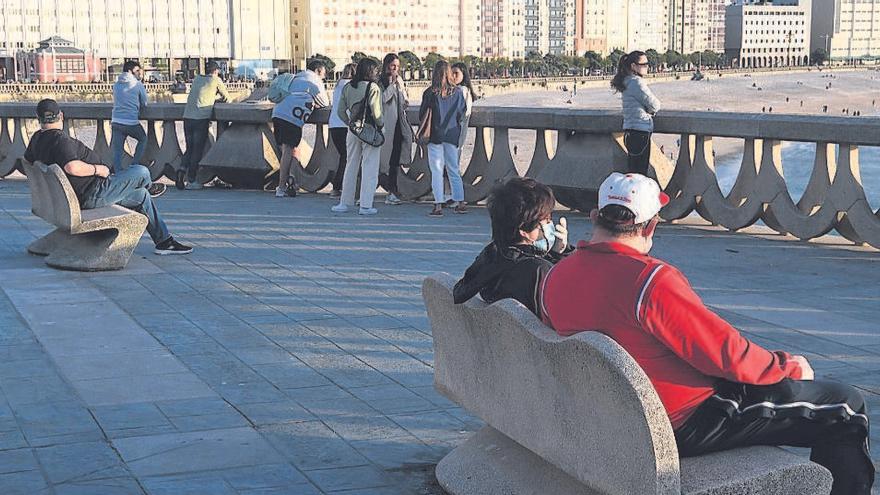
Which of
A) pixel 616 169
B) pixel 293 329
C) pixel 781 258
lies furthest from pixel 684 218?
pixel 293 329

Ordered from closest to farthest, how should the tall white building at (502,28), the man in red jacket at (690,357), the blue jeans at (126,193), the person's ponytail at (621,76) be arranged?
the man in red jacket at (690,357)
the blue jeans at (126,193)
the person's ponytail at (621,76)
the tall white building at (502,28)

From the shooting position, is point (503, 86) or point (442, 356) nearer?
point (442, 356)

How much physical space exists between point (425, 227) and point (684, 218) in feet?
8.03

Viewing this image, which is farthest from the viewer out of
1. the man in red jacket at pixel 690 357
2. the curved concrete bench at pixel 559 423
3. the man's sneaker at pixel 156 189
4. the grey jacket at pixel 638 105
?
the grey jacket at pixel 638 105

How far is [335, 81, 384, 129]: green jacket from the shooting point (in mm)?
13336

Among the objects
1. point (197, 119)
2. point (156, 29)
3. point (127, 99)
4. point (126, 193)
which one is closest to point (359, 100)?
point (126, 193)

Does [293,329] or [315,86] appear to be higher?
[315,86]

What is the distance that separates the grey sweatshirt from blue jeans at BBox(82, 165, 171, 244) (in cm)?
636

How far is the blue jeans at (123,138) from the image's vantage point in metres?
16.9

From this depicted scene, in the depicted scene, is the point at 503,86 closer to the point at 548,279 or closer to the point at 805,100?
the point at 805,100

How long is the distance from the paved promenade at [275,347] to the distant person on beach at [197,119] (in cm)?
409

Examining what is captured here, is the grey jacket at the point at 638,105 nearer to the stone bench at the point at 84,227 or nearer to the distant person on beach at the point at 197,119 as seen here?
the stone bench at the point at 84,227

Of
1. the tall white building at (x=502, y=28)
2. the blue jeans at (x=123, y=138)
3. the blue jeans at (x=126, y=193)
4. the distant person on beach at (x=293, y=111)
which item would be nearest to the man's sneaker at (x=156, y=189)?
the blue jeans at (x=126, y=193)

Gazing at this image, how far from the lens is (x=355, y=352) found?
7.21 m
